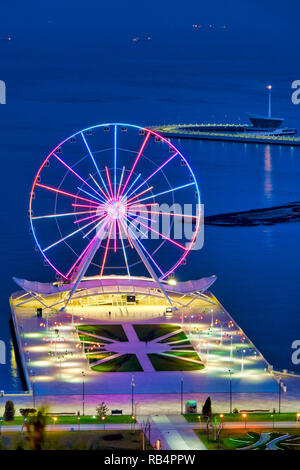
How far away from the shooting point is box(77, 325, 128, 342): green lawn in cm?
9312

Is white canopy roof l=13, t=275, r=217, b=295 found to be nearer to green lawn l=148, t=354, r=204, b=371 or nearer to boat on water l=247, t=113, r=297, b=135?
green lawn l=148, t=354, r=204, b=371

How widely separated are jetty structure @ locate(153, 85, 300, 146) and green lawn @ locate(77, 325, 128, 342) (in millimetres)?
97843


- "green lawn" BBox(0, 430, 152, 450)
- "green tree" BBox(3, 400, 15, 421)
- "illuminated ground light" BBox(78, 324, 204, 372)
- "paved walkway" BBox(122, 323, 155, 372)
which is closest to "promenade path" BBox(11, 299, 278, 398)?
"paved walkway" BBox(122, 323, 155, 372)

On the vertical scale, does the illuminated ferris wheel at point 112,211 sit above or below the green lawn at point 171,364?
above

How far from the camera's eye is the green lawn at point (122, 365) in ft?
282

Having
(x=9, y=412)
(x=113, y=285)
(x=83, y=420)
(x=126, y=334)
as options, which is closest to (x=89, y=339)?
(x=126, y=334)

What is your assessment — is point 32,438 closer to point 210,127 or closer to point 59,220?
point 59,220

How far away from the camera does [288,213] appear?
14438 cm

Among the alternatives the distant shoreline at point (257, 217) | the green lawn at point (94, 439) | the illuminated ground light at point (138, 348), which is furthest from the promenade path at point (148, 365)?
the distant shoreline at point (257, 217)

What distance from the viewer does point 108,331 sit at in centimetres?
9419

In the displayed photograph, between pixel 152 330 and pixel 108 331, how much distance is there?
2.93 m

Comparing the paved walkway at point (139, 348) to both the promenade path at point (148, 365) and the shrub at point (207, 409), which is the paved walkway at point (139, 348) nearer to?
the promenade path at point (148, 365)

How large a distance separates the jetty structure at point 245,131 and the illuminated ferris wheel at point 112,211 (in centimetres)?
615
